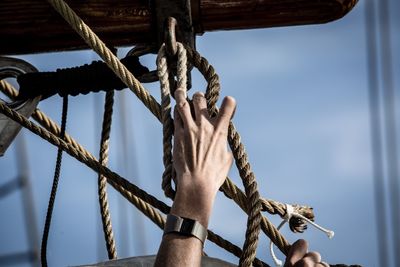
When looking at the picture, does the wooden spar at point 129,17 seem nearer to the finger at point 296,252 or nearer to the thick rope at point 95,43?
the thick rope at point 95,43

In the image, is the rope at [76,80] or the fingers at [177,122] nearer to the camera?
the fingers at [177,122]

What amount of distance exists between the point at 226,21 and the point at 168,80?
0.29 m

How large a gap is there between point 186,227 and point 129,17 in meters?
0.75

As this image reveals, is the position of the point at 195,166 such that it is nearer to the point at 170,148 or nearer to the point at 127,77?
the point at 170,148

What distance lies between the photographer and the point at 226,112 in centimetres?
227

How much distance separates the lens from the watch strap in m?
2.11

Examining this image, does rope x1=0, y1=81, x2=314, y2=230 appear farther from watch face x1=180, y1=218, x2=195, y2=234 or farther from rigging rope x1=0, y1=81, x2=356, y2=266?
watch face x1=180, y1=218, x2=195, y2=234

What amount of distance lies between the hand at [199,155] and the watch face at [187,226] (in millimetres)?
13

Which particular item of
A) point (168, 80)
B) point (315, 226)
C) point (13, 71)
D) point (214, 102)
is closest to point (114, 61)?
point (168, 80)

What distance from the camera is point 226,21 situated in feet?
8.71

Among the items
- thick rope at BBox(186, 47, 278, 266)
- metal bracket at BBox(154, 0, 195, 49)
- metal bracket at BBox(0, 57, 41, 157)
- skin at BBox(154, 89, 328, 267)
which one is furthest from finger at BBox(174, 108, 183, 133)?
metal bracket at BBox(0, 57, 41, 157)

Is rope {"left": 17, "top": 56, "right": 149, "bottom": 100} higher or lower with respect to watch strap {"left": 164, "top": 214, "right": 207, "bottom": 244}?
higher

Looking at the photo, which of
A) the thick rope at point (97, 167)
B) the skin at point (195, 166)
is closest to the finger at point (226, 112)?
the skin at point (195, 166)

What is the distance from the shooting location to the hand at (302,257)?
2381 millimetres
